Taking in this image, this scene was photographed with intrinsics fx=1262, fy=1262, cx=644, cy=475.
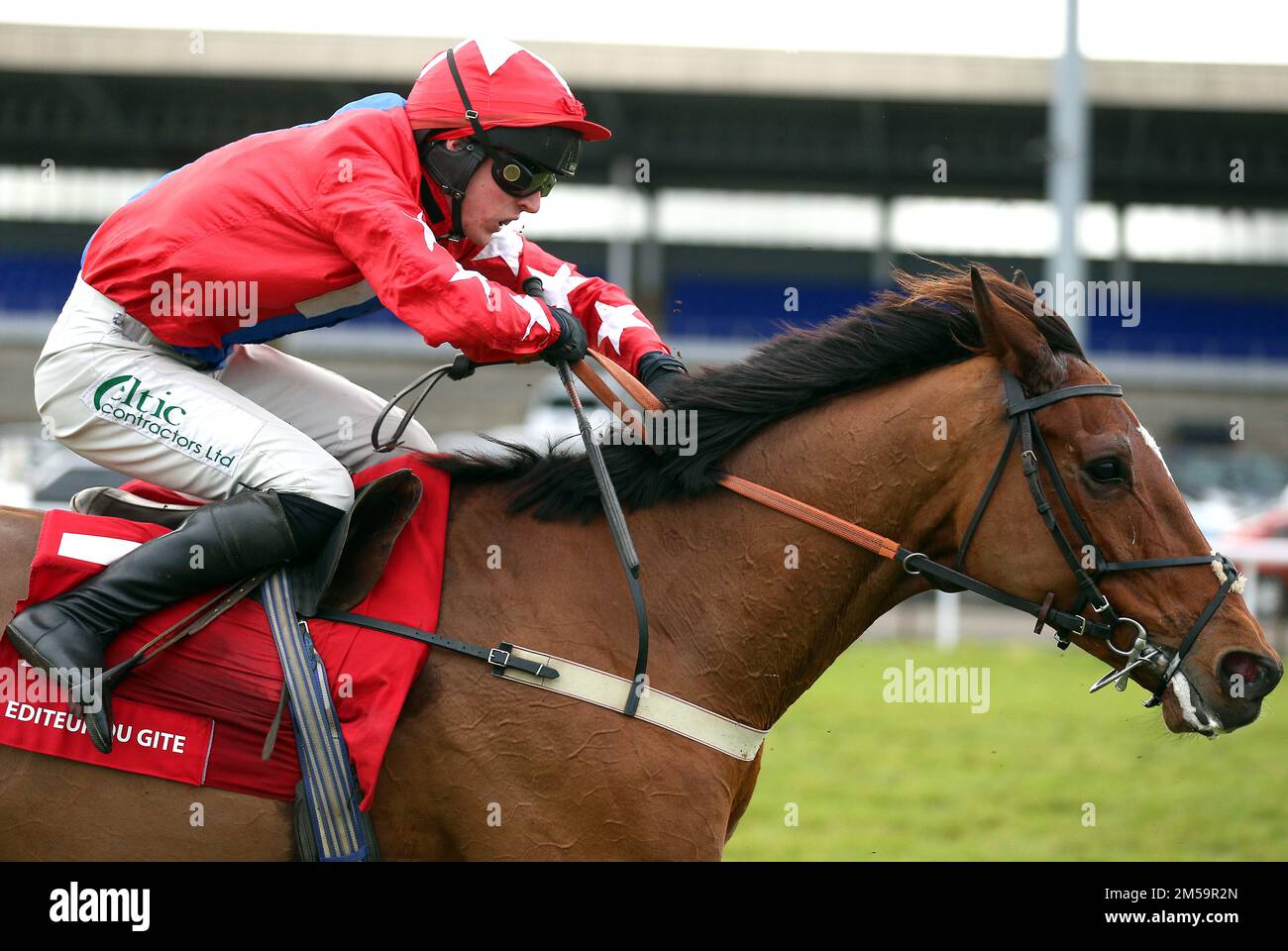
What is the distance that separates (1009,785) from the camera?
22.7 ft

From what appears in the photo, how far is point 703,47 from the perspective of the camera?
72.7 ft

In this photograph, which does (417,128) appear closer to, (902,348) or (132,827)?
(902,348)

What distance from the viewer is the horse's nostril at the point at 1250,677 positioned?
265 centimetres

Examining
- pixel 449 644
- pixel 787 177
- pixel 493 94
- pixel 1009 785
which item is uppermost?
pixel 787 177

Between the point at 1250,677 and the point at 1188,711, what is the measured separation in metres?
0.15

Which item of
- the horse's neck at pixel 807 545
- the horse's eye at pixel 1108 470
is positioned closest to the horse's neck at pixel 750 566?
the horse's neck at pixel 807 545

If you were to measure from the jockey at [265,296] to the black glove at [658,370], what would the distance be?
55 mm

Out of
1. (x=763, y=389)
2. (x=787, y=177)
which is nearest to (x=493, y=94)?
(x=763, y=389)

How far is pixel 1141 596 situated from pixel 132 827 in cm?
220

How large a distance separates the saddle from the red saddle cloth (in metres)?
0.04
